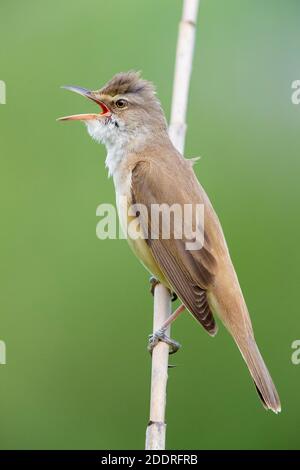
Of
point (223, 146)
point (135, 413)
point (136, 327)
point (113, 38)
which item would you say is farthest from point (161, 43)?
point (135, 413)

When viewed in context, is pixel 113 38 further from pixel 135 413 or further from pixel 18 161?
pixel 135 413

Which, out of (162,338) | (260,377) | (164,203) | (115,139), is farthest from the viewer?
(115,139)

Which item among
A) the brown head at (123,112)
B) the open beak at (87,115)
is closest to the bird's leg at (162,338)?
the brown head at (123,112)

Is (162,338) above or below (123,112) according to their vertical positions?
below

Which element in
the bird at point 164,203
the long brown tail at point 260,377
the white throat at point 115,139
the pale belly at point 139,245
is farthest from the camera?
the white throat at point 115,139

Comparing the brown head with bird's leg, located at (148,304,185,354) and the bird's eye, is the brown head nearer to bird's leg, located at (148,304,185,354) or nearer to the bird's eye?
the bird's eye

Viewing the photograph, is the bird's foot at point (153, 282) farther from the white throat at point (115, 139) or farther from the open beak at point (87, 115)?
the open beak at point (87, 115)

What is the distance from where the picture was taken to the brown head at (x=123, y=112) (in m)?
4.57

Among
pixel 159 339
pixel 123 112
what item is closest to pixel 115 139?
pixel 123 112

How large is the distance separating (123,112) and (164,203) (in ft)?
2.24

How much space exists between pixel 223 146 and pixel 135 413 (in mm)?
1731

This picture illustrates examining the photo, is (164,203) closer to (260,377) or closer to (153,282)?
(153,282)

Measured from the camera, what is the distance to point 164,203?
4.27 m

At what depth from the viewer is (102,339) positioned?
484cm
